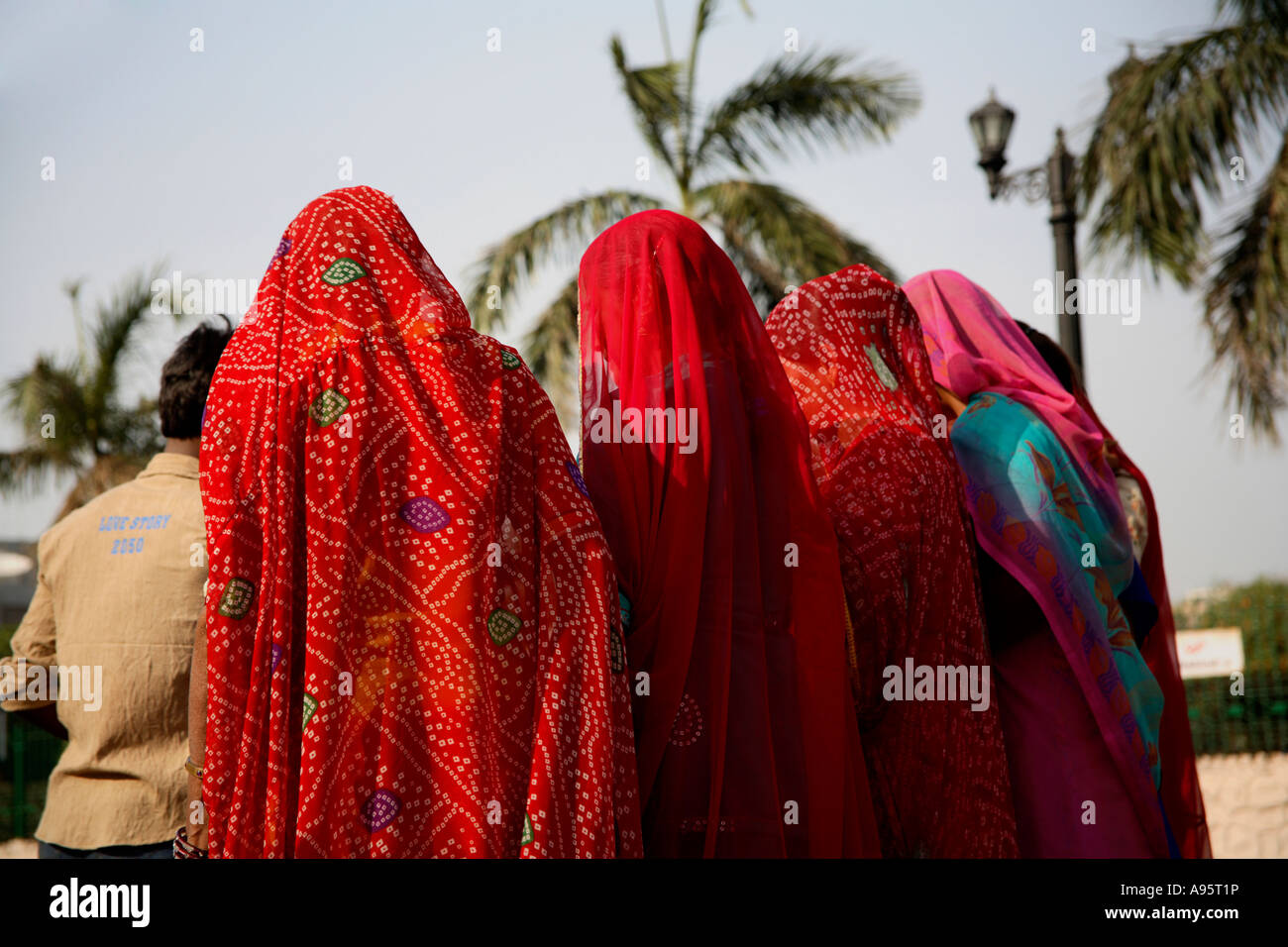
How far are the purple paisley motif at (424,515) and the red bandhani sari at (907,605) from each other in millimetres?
908

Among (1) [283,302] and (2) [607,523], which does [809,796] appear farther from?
(1) [283,302]

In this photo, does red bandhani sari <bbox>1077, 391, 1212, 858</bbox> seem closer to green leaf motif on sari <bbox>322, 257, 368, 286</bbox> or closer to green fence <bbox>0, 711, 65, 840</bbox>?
green leaf motif on sari <bbox>322, 257, 368, 286</bbox>

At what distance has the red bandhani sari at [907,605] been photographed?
7.63 ft

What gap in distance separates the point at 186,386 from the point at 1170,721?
2.67 meters

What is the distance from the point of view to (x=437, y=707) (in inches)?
67.0

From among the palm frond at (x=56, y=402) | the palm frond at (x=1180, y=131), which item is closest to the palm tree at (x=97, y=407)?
the palm frond at (x=56, y=402)

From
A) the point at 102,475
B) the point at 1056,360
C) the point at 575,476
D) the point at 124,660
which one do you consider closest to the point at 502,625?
the point at 575,476

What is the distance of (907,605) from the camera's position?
2.36 metres

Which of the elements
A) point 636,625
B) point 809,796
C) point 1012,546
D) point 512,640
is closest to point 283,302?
point 512,640

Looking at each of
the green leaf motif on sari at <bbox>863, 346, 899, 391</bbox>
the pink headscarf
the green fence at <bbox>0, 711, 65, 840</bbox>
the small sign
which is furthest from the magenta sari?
the small sign

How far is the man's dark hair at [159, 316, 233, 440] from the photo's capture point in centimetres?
261

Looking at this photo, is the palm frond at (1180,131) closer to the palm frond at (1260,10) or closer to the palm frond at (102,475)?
the palm frond at (1260,10)

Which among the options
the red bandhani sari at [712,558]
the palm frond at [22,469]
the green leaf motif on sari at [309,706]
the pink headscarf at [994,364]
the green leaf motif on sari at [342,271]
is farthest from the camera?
the palm frond at [22,469]
